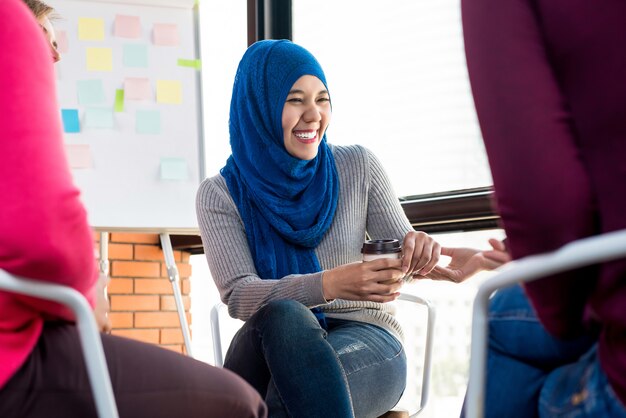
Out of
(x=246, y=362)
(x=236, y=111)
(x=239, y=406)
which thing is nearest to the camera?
(x=239, y=406)

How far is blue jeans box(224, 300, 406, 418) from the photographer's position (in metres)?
1.70

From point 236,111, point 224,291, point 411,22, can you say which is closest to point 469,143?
point 411,22

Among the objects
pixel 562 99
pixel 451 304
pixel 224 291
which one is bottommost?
pixel 451 304

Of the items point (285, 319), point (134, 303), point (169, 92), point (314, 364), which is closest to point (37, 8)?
point (285, 319)

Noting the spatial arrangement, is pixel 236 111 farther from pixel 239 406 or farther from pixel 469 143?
pixel 239 406

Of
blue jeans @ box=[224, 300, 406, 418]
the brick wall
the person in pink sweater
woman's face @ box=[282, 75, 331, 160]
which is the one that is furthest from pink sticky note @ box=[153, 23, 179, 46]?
the person in pink sweater

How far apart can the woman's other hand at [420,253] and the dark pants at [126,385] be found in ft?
2.48

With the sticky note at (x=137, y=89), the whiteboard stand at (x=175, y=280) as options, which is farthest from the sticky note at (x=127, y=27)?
the whiteboard stand at (x=175, y=280)

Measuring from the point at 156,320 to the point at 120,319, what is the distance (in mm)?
171

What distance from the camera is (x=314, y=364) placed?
1714mm

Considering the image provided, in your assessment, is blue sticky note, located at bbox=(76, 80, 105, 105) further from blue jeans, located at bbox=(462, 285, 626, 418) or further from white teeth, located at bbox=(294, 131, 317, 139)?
blue jeans, located at bbox=(462, 285, 626, 418)

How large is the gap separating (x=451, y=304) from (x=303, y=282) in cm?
103

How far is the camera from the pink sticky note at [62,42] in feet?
9.54

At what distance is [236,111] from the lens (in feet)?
7.89
